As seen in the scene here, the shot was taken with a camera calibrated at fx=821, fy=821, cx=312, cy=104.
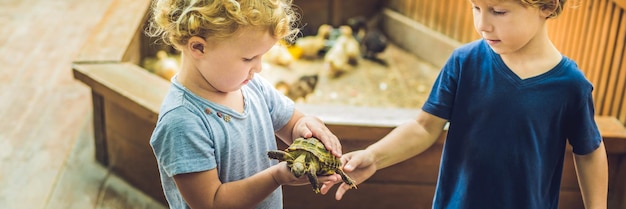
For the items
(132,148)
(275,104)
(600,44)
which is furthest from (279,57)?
(275,104)

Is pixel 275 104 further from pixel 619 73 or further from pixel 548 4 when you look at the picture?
pixel 619 73

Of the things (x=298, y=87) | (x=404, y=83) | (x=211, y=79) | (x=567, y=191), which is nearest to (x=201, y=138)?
(x=211, y=79)

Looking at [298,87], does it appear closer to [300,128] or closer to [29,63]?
[29,63]

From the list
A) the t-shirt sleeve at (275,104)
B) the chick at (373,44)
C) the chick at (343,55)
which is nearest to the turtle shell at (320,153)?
the t-shirt sleeve at (275,104)

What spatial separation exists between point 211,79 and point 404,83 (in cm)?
233

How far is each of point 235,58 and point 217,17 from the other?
0.26 feet

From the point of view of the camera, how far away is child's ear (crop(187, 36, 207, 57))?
1.38 m

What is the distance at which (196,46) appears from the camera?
4.59 ft

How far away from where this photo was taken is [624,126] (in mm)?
2350

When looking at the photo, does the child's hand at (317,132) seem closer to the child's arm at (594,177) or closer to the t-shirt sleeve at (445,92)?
the t-shirt sleeve at (445,92)

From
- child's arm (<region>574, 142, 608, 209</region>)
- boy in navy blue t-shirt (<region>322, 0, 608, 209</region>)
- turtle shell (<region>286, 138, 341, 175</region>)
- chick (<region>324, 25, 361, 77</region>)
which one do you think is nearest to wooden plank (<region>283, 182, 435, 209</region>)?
boy in navy blue t-shirt (<region>322, 0, 608, 209</region>)

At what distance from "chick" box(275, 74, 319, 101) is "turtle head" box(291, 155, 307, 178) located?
196 centimetres

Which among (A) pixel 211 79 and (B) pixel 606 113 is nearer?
(A) pixel 211 79

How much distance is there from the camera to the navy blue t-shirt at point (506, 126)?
1.55 m
